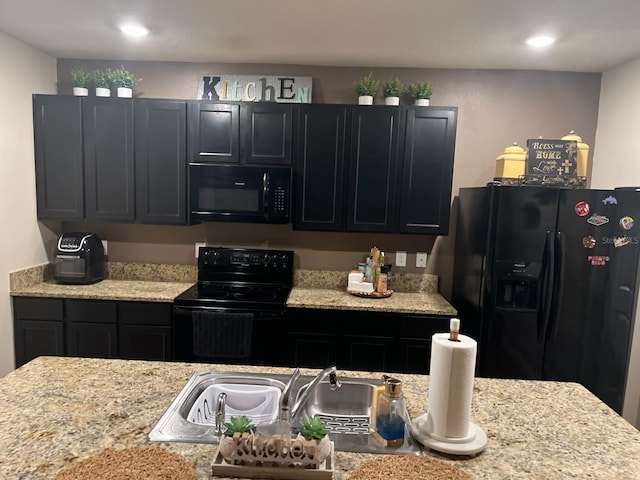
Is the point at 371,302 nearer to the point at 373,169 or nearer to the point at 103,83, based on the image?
the point at 373,169

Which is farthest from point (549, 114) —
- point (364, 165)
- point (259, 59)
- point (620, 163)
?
point (259, 59)

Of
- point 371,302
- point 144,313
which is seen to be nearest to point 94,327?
point 144,313

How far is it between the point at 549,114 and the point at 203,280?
296 centimetres

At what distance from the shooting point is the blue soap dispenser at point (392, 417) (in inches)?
48.4

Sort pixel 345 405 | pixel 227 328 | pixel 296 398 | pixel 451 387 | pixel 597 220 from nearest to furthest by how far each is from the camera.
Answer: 1. pixel 451 387
2. pixel 296 398
3. pixel 345 405
4. pixel 597 220
5. pixel 227 328

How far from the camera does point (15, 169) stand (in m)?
2.98

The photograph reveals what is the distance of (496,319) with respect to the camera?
107 inches

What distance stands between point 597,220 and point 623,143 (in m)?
0.74

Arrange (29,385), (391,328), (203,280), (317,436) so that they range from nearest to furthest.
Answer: (317,436), (29,385), (391,328), (203,280)

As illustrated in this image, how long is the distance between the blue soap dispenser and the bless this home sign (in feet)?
8.32

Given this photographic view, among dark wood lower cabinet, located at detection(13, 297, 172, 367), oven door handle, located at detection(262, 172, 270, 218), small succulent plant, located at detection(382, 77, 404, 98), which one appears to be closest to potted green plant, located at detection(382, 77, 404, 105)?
small succulent plant, located at detection(382, 77, 404, 98)

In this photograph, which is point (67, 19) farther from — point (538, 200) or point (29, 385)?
point (538, 200)

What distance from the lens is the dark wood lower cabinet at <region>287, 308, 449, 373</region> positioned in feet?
9.54

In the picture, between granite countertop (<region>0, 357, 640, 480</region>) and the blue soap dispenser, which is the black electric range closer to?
granite countertop (<region>0, 357, 640, 480</region>)
